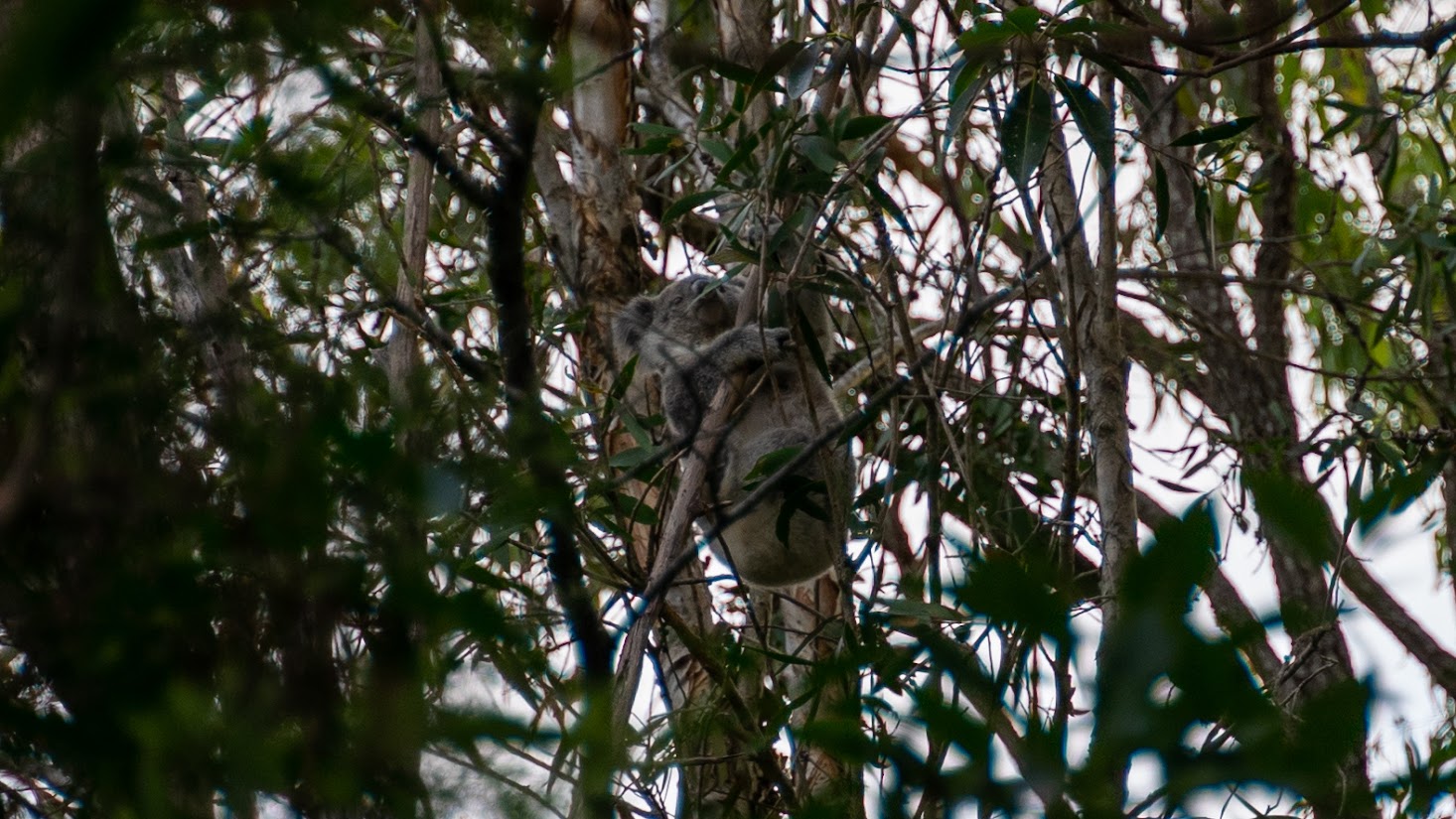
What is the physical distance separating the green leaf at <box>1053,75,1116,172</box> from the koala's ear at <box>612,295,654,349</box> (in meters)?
1.93

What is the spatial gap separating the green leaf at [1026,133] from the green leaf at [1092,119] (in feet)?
0.13

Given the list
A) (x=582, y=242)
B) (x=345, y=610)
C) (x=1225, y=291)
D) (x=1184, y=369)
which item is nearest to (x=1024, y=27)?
(x=345, y=610)

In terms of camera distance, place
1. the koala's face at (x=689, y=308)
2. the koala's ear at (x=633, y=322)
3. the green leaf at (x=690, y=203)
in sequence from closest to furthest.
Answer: the green leaf at (x=690, y=203)
the koala's ear at (x=633, y=322)
the koala's face at (x=689, y=308)

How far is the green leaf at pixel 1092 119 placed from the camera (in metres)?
2.28

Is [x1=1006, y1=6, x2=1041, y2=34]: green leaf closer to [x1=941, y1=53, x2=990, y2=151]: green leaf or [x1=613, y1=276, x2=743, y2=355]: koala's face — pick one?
[x1=941, y1=53, x2=990, y2=151]: green leaf

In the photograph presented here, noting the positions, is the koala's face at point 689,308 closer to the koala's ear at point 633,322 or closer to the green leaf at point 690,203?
the koala's ear at point 633,322

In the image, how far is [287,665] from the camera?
78 centimetres

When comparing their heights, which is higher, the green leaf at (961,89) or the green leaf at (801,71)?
the green leaf at (801,71)

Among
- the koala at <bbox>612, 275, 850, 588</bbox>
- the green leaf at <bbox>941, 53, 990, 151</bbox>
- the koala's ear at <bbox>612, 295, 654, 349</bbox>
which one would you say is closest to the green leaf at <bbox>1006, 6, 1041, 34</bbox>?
the green leaf at <bbox>941, 53, 990, 151</bbox>

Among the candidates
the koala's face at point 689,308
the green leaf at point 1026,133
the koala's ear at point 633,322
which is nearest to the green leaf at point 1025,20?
the green leaf at point 1026,133

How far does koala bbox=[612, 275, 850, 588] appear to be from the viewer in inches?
140

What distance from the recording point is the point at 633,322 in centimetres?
407

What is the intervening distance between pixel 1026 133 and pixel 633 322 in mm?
1992

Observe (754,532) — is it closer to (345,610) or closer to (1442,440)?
(1442,440)
